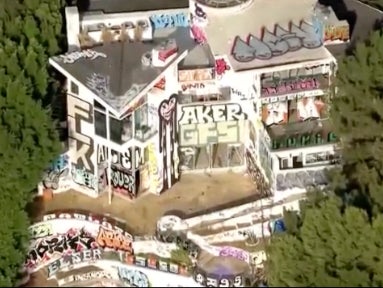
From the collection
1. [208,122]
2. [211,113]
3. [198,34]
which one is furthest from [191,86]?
[198,34]

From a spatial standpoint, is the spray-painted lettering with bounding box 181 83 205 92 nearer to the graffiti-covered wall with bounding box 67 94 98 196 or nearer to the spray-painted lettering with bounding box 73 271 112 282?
the graffiti-covered wall with bounding box 67 94 98 196

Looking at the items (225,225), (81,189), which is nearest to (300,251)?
(225,225)

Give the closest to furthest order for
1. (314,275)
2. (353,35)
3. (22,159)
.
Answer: (314,275) → (22,159) → (353,35)

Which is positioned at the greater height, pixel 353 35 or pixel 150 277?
pixel 353 35

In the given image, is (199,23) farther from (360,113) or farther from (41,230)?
(41,230)

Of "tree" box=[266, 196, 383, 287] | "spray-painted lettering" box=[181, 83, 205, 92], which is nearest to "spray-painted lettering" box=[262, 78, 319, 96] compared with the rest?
"spray-painted lettering" box=[181, 83, 205, 92]

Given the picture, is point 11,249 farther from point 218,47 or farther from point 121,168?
point 218,47

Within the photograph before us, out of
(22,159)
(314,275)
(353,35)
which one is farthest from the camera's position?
(353,35)

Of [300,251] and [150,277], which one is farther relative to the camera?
[150,277]
